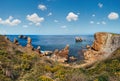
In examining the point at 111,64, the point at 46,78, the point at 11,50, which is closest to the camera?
the point at 46,78

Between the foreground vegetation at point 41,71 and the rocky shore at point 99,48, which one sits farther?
the rocky shore at point 99,48

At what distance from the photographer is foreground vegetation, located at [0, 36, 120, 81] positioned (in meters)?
19.6

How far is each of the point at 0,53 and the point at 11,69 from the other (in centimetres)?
416

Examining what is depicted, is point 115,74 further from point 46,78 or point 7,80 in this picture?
point 7,80

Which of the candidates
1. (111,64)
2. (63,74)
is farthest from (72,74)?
(111,64)

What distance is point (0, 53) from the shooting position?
995 inches

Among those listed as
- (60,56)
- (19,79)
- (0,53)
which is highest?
(0,53)

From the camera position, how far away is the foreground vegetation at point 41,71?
19.6 m

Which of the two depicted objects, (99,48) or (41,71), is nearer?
(41,71)

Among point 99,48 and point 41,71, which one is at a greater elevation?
point 41,71

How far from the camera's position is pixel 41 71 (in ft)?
72.2

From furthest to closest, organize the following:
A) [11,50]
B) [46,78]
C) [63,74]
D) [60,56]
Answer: [60,56] → [11,50] → [63,74] → [46,78]

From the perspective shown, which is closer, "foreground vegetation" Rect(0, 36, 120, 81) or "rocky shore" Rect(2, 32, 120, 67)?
"foreground vegetation" Rect(0, 36, 120, 81)

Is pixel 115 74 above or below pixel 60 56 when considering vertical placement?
above
